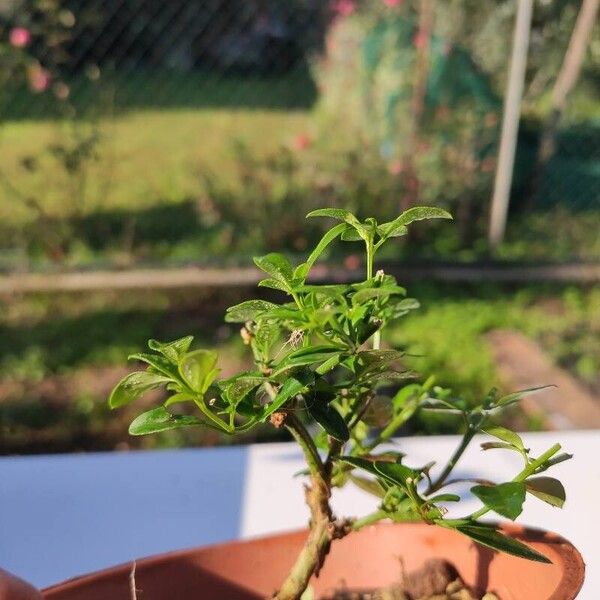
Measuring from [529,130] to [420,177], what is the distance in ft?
2.40

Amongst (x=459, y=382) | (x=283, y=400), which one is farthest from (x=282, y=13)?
(x=283, y=400)

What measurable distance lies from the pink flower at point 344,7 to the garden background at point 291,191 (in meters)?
0.02

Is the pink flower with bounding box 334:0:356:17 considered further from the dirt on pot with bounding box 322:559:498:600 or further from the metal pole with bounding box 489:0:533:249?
the dirt on pot with bounding box 322:559:498:600

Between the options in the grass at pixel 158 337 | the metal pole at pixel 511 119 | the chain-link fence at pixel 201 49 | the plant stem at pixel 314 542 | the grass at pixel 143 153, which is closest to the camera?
the plant stem at pixel 314 542

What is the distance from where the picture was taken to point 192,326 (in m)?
3.13

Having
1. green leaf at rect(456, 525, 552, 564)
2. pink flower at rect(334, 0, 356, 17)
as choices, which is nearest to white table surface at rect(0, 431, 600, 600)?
green leaf at rect(456, 525, 552, 564)

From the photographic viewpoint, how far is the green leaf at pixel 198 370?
51 centimetres

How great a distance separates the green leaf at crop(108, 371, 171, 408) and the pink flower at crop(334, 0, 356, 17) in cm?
424

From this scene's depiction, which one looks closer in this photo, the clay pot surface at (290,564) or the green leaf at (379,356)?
the green leaf at (379,356)

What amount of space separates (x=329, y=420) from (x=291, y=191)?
130 inches

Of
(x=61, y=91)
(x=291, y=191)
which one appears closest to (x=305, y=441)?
(x=291, y=191)

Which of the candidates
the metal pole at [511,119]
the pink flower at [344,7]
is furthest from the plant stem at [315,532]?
the pink flower at [344,7]

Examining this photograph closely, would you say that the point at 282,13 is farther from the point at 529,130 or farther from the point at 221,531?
the point at 221,531

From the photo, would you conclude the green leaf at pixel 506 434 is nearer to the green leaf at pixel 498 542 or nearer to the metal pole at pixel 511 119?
the green leaf at pixel 498 542
